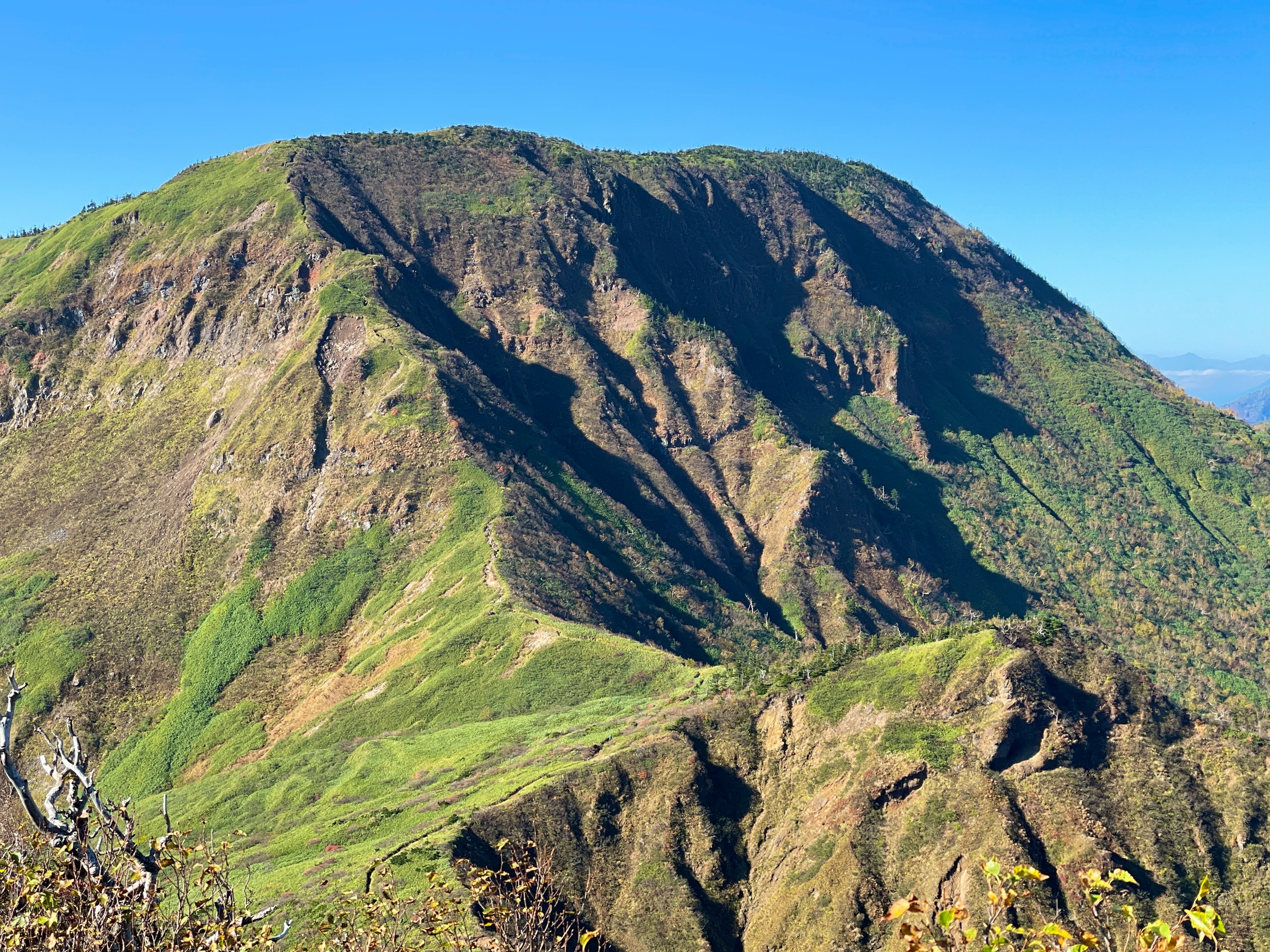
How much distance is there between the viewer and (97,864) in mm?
23594

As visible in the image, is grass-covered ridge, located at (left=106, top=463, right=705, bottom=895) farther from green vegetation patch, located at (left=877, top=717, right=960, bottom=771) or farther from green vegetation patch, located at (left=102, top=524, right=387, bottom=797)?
green vegetation patch, located at (left=877, top=717, right=960, bottom=771)

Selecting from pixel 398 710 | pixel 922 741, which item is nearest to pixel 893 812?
pixel 922 741

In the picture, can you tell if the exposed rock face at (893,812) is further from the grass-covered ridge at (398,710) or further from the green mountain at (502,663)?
the grass-covered ridge at (398,710)

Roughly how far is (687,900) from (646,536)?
9908 centimetres

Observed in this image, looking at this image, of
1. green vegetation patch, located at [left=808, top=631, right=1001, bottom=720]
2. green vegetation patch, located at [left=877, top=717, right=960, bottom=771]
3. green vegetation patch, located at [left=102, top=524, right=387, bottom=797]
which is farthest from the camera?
green vegetation patch, located at [left=102, top=524, right=387, bottom=797]

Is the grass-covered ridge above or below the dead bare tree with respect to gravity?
below

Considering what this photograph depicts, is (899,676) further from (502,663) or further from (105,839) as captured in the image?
(105,839)

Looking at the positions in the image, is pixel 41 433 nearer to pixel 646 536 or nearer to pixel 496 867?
pixel 646 536

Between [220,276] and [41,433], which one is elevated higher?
[220,276]

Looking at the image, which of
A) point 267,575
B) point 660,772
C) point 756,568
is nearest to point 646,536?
point 756,568

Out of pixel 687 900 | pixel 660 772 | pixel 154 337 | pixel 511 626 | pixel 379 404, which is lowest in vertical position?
pixel 687 900

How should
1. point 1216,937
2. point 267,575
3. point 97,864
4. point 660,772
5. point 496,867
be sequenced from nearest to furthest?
point 1216,937
point 97,864
point 496,867
point 660,772
point 267,575

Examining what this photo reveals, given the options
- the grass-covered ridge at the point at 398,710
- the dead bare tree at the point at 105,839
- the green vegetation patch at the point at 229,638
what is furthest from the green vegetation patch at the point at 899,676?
Result: the dead bare tree at the point at 105,839

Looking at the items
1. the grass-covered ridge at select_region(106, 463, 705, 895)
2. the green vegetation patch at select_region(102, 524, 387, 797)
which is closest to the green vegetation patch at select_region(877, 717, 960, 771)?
the grass-covered ridge at select_region(106, 463, 705, 895)
